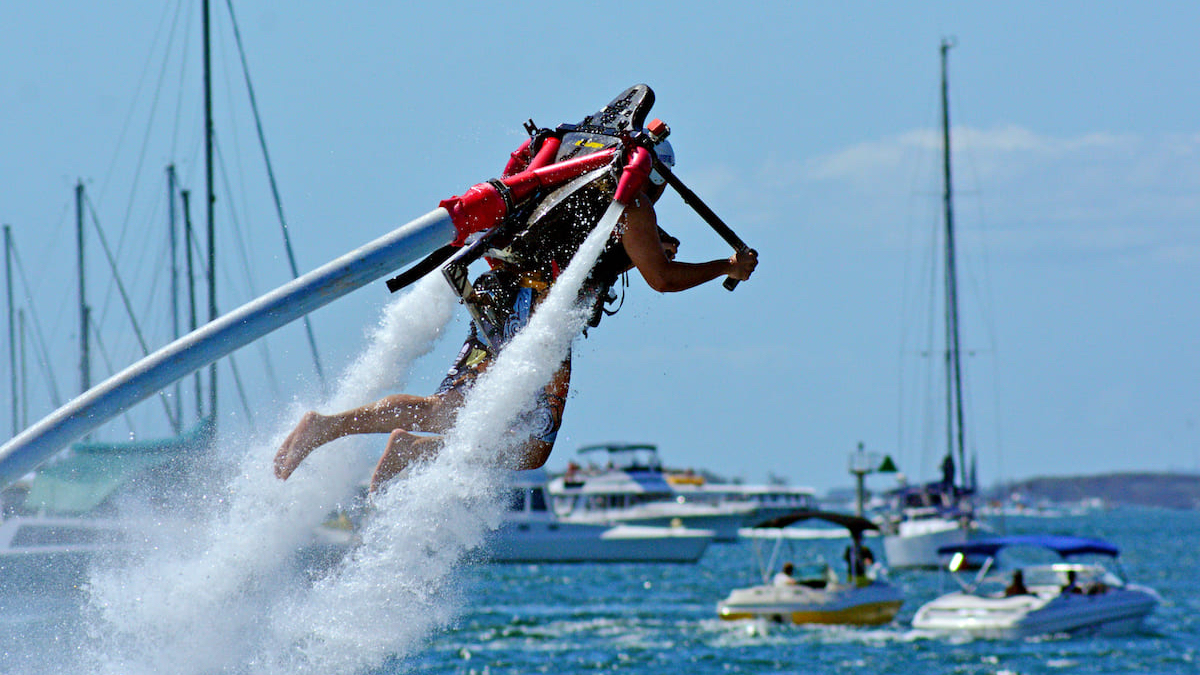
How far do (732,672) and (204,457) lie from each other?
20677mm

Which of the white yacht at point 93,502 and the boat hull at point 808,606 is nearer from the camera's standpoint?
the white yacht at point 93,502

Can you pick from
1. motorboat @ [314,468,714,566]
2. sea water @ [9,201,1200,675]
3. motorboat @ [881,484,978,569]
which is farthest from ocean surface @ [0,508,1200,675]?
motorboat @ [314,468,714,566]

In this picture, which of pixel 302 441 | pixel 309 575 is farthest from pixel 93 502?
pixel 302 441

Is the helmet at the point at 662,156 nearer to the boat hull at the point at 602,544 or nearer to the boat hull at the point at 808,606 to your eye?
the boat hull at the point at 808,606

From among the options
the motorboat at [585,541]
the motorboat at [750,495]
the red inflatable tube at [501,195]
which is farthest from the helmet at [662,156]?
the motorboat at [750,495]

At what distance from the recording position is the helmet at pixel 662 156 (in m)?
7.72

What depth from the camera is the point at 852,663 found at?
3009cm

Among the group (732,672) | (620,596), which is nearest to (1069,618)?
(732,672)

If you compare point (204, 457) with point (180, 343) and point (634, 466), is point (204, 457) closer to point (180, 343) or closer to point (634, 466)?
point (180, 343)

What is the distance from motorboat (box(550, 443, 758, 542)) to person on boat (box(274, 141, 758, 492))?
76.5 meters

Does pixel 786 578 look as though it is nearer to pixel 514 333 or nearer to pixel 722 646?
pixel 722 646

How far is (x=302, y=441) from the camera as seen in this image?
313 inches

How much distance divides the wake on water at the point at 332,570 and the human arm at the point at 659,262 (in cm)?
15

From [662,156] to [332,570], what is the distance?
2998 millimetres
